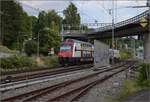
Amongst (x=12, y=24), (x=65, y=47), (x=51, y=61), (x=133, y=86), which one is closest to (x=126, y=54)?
(x=12, y=24)

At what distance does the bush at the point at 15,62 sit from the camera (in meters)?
47.3

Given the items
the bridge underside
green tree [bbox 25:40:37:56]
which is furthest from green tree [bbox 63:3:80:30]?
green tree [bbox 25:40:37:56]

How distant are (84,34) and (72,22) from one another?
1712 inches

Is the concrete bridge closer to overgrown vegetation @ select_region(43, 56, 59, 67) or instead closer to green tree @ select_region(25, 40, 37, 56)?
overgrown vegetation @ select_region(43, 56, 59, 67)

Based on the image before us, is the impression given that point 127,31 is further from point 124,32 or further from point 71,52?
point 71,52

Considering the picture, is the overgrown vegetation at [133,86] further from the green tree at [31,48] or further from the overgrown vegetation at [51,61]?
the green tree at [31,48]

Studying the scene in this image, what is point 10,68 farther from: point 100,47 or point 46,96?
point 46,96

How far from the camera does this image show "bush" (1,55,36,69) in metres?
47.3

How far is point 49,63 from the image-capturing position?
62438 mm

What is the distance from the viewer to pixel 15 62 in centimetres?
4916

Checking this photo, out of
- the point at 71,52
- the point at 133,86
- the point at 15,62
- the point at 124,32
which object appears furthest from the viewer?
the point at 124,32

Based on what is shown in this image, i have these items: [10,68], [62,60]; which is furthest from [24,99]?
[62,60]

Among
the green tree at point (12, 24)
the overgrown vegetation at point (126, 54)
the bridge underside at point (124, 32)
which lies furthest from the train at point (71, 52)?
the overgrown vegetation at point (126, 54)

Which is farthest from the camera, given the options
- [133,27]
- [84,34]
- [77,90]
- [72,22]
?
[72,22]
